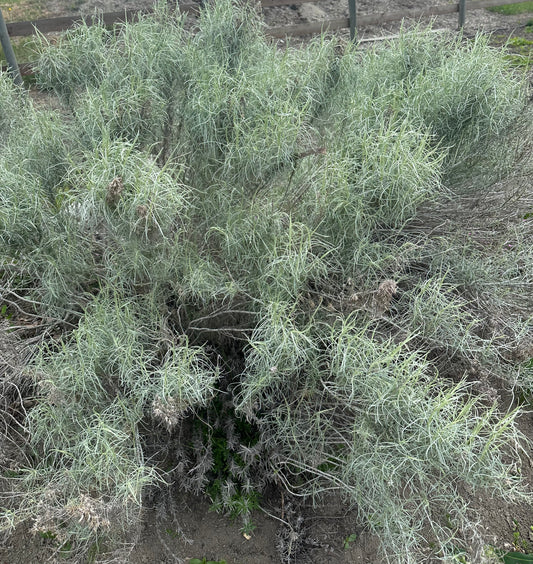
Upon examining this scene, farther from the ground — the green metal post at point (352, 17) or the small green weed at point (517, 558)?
the green metal post at point (352, 17)

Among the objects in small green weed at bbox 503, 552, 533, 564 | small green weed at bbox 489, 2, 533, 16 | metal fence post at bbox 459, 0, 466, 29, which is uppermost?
metal fence post at bbox 459, 0, 466, 29

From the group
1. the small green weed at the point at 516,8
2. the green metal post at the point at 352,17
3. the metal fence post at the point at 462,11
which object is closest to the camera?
the green metal post at the point at 352,17

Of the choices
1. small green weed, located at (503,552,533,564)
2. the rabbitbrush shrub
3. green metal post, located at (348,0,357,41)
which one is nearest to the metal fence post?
green metal post, located at (348,0,357,41)

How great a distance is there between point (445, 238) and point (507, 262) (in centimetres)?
35

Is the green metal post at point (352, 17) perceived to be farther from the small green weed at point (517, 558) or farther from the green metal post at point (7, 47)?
the small green weed at point (517, 558)

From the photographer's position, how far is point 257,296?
2.57m

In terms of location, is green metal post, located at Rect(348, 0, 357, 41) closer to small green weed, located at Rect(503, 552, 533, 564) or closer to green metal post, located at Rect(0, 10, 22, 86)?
green metal post, located at Rect(0, 10, 22, 86)

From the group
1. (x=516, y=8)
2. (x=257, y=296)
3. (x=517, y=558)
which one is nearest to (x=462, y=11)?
(x=516, y=8)

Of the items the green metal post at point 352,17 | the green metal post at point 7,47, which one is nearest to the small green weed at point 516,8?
the green metal post at point 352,17

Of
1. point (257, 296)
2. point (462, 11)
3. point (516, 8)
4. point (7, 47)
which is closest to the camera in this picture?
point (257, 296)

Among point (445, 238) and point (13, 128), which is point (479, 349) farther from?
point (13, 128)

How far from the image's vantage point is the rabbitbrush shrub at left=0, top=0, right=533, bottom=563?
210 cm

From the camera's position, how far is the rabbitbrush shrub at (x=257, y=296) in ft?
6.88

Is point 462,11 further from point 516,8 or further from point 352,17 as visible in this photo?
point 352,17
